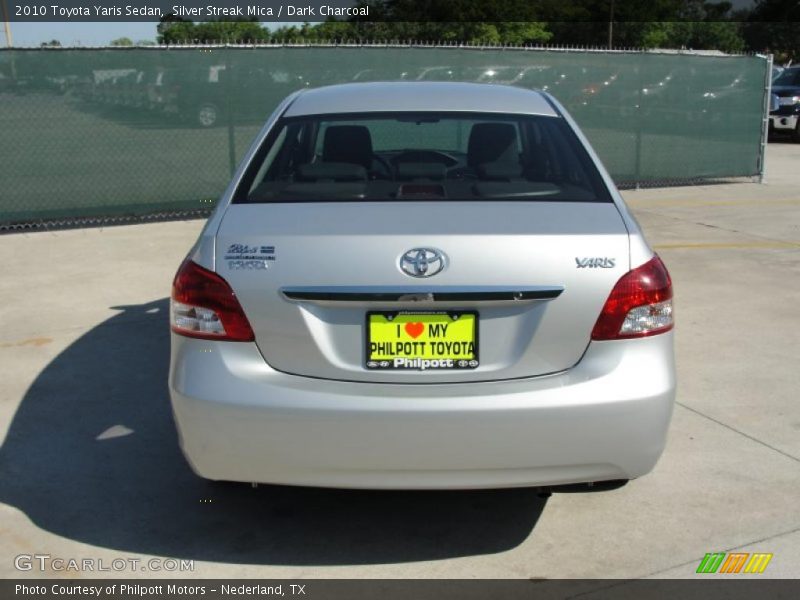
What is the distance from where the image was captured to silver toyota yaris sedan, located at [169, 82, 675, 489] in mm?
3174

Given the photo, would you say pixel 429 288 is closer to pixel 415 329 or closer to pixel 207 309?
pixel 415 329

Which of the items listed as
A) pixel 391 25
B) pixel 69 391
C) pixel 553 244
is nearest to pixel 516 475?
pixel 553 244

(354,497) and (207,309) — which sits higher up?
(207,309)

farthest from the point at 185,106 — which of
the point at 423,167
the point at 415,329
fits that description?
the point at 415,329

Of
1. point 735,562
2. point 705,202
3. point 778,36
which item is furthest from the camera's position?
point 778,36

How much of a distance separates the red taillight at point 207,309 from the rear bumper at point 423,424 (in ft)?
0.15

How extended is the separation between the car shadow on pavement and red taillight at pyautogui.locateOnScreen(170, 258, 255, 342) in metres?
0.89

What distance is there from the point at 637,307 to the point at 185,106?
882 cm

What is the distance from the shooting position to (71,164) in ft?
34.5

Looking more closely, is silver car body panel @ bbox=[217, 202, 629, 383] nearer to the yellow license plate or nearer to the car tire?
the yellow license plate

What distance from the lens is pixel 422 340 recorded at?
321cm

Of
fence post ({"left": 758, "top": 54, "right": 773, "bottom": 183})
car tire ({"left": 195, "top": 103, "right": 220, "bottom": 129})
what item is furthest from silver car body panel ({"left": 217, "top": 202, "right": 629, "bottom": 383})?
fence post ({"left": 758, "top": 54, "right": 773, "bottom": 183})

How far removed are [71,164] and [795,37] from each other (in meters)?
48.1

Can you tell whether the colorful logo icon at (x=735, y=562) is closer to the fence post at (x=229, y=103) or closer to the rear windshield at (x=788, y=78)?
the fence post at (x=229, y=103)
